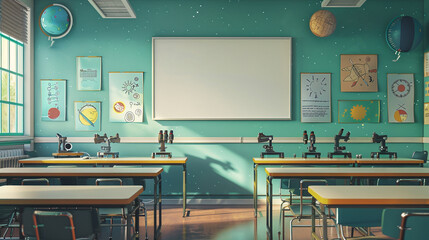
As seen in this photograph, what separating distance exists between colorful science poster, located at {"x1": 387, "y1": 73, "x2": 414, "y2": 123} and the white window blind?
18.8ft

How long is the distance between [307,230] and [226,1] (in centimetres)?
355

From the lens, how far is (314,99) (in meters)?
4.88

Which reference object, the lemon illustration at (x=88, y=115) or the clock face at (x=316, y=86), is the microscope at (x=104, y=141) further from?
the clock face at (x=316, y=86)

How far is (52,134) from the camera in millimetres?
4969

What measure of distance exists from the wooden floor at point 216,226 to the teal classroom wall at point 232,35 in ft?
1.90

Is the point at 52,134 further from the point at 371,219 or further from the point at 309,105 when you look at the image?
the point at 371,219

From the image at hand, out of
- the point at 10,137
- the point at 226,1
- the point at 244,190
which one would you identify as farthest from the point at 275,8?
the point at 10,137


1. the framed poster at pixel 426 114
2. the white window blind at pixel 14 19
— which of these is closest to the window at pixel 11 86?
the white window blind at pixel 14 19

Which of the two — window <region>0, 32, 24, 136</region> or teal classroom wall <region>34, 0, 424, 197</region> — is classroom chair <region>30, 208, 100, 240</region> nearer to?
teal classroom wall <region>34, 0, 424, 197</region>

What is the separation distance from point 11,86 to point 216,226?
375 centimetres

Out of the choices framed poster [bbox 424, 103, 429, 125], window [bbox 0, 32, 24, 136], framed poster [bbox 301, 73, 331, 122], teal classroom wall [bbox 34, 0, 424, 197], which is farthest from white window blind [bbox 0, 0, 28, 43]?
framed poster [bbox 424, 103, 429, 125]

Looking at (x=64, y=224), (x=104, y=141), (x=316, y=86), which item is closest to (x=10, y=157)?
(x=104, y=141)

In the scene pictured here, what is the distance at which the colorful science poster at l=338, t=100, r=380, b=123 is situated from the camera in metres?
4.88

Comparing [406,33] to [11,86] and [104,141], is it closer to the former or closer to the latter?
[104,141]
